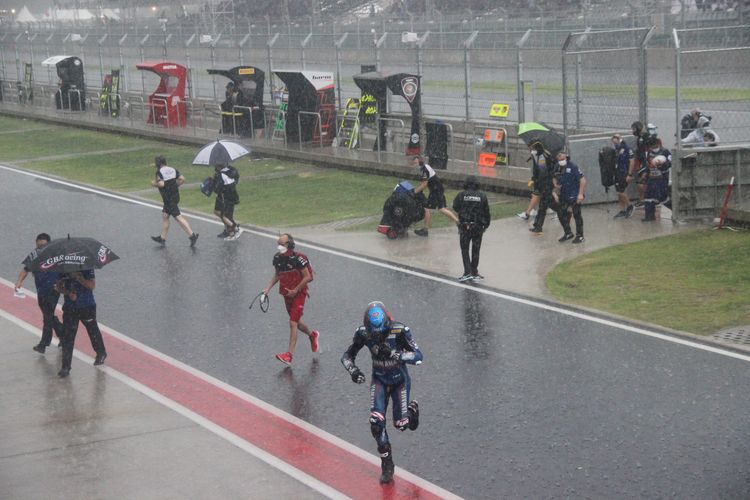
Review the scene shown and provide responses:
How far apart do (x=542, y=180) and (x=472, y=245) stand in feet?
11.4

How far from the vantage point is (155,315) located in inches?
593

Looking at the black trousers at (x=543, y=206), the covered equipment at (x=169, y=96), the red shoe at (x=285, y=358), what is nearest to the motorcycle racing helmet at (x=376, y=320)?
the red shoe at (x=285, y=358)

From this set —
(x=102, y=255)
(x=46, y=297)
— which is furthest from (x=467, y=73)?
(x=102, y=255)

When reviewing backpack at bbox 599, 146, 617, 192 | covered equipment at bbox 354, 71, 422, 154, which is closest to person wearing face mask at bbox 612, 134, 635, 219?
backpack at bbox 599, 146, 617, 192

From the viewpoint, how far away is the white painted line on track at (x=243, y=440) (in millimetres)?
9180

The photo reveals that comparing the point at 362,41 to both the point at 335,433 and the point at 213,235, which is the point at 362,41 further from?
the point at 335,433

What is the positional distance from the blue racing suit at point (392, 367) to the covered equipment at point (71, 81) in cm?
3702

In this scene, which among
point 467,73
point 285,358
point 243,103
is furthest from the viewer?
point 243,103

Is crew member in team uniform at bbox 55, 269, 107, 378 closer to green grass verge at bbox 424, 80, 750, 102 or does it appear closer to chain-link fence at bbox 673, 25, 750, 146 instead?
chain-link fence at bbox 673, 25, 750, 146

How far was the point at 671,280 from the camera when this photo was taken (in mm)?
15453

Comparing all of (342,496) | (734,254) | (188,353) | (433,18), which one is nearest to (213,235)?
(188,353)

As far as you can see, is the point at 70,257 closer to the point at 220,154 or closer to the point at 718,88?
the point at 220,154

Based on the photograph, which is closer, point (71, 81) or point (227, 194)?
point (227, 194)

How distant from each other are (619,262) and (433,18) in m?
33.5
